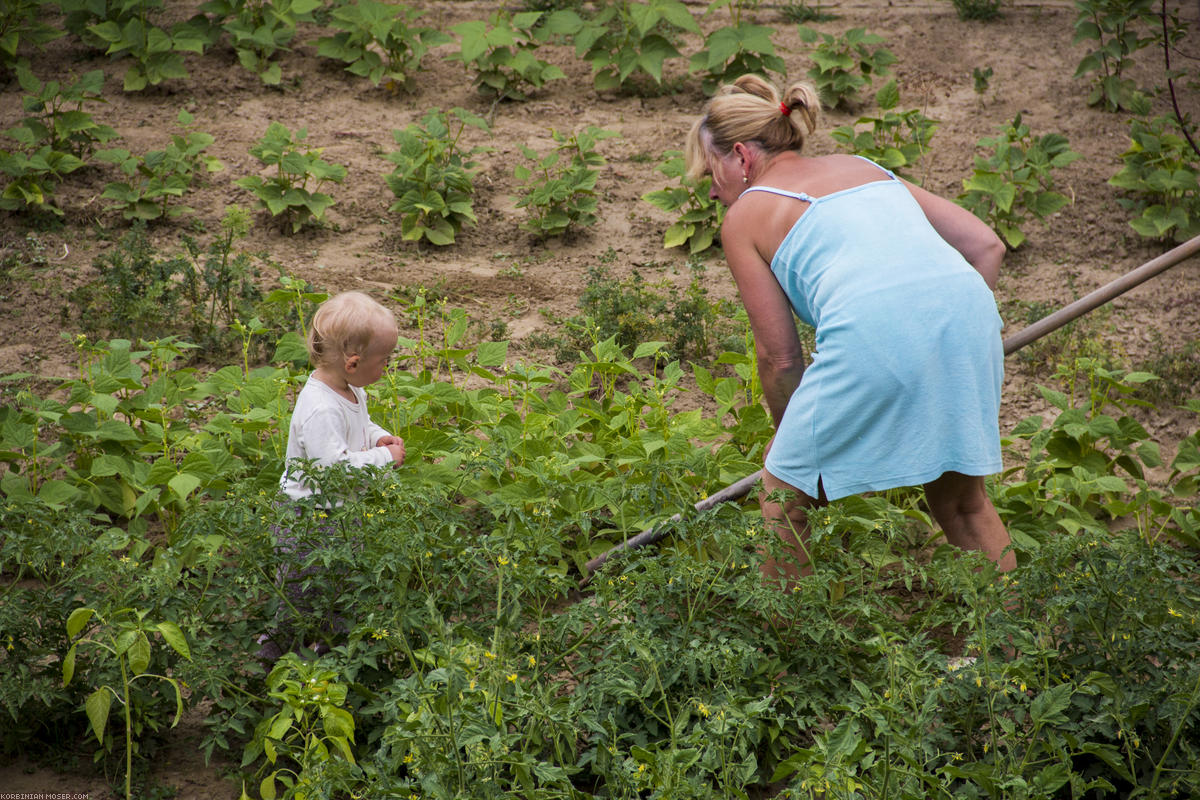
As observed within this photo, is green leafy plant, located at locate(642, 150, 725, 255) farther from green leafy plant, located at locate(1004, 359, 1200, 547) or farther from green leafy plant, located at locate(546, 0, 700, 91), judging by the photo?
green leafy plant, located at locate(1004, 359, 1200, 547)

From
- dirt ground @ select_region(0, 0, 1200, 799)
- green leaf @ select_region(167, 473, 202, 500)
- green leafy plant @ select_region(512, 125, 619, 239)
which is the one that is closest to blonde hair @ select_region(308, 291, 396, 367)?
green leaf @ select_region(167, 473, 202, 500)

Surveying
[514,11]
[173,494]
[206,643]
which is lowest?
[173,494]

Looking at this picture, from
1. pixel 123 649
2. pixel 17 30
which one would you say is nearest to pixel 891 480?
pixel 123 649

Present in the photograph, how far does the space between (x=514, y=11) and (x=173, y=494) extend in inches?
210

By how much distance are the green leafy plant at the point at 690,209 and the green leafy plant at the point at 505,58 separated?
1636mm

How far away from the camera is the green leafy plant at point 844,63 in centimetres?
654

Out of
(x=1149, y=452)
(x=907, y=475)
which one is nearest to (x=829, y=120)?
(x=1149, y=452)

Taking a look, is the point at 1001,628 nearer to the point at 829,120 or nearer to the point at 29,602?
the point at 29,602

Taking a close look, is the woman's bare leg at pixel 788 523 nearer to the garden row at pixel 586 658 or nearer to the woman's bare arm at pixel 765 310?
the garden row at pixel 586 658

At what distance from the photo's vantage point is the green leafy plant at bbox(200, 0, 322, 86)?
265 inches

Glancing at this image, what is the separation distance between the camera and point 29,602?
256cm

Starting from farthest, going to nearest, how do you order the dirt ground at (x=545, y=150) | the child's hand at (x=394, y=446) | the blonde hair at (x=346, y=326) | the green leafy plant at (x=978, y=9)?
the green leafy plant at (x=978, y=9)
the dirt ground at (x=545, y=150)
the child's hand at (x=394, y=446)
the blonde hair at (x=346, y=326)

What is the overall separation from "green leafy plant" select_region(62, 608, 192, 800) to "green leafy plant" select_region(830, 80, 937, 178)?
429 centimetres

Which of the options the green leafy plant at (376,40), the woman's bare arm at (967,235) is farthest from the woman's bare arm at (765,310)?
the green leafy plant at (376,40)
